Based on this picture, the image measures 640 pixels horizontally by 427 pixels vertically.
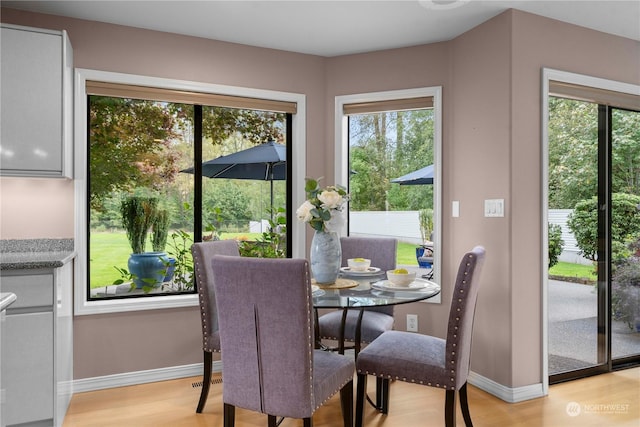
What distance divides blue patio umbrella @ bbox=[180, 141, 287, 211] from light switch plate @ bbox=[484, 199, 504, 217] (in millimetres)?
1584

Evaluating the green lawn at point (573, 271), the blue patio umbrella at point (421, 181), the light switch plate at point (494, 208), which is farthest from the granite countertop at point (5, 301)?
the green lawn at point (573, 271)

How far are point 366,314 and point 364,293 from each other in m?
0.83

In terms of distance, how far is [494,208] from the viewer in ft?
9.38

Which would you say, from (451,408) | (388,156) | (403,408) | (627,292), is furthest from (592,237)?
(451,408)

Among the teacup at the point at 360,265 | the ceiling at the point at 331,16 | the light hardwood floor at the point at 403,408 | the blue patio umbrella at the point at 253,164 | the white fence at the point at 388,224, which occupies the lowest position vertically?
the light hardwood floor at the point at 403,408

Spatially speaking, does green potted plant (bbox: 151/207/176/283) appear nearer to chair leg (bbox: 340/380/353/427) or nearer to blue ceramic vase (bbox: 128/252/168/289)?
blue ceramic vase (bbox: 128/252/168/289)

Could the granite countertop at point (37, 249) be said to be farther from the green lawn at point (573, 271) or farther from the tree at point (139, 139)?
the green lawn at point (573, 271)

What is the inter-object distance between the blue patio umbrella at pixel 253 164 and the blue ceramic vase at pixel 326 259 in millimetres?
1277

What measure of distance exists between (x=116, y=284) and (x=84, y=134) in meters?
1.07

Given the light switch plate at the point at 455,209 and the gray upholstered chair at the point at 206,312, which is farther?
the light switch plate at the point at 455,209

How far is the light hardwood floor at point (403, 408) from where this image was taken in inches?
98.7

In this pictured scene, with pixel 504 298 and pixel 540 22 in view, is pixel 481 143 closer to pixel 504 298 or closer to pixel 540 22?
pixel 540 22

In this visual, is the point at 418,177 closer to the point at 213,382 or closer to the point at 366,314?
the point at 366,314

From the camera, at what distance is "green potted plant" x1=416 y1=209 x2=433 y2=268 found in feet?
11.5
